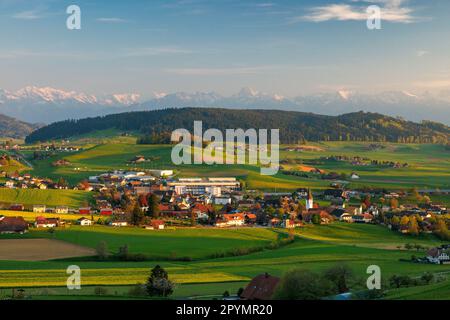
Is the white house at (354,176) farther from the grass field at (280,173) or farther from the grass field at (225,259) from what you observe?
the grass field at (225,259)

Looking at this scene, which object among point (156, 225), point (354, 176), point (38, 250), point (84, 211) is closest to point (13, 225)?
point (38, 250)

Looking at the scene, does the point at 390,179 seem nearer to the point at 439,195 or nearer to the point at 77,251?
the point at 439,195

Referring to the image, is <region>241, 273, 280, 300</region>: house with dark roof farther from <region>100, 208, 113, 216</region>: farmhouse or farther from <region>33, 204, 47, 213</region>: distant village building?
<region>33, 204, 47, 213</region>: distant village building

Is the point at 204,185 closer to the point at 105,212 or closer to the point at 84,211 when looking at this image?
the point at 105,212

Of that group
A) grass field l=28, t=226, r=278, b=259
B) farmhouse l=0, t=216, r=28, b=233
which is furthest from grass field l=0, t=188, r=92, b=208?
grass field l=28, t=226, r=278, b=259

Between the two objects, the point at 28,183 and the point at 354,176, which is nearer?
the point at 28,183

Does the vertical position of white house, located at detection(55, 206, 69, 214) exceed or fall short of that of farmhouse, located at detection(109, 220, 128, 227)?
it exceeds it
